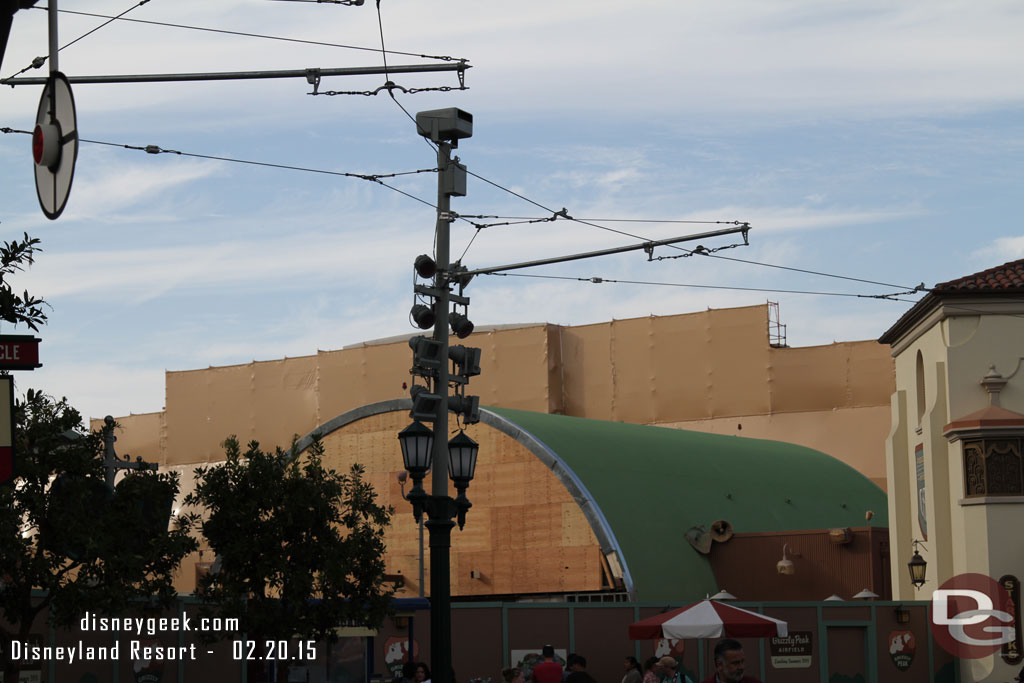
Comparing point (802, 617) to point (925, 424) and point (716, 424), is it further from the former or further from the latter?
point (716, 424)

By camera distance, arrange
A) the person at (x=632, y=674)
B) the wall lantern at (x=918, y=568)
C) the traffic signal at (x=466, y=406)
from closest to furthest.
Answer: the traffic signal at (x=466, y=406) → the person at (x=632, y=674) → the wall lantern at (x=918, y=568)

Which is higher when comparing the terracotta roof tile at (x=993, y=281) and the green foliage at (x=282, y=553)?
the terracotta roof tile at (x=993, y=281)

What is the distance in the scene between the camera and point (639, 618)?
29812 mm

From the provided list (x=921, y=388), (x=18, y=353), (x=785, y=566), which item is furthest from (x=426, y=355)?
(x=785, y=566)

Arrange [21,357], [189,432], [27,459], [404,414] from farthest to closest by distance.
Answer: [189,432]
[404,414]
[27,459]
[21,357]

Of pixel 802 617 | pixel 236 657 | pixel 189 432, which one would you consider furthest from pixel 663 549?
pixel 189 432

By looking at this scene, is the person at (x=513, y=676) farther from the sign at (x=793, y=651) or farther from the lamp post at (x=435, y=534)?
the sign at (x=793, y=651)

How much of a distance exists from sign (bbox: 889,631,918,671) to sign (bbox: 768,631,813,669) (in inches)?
78.9

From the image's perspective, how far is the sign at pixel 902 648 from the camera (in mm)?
30797

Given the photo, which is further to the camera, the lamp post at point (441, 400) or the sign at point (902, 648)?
the sign at point (902, 648)

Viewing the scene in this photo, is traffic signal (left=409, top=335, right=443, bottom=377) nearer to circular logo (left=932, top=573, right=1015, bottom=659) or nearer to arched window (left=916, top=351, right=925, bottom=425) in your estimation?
circular logo (left=932, top=573, right=1015, bottom=659)

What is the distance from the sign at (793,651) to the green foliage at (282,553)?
11.4 meters

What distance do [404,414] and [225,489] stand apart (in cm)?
1811

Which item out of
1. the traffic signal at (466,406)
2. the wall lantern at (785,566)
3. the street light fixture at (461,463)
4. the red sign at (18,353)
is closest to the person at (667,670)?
A: the street light fixture at (461,463)
